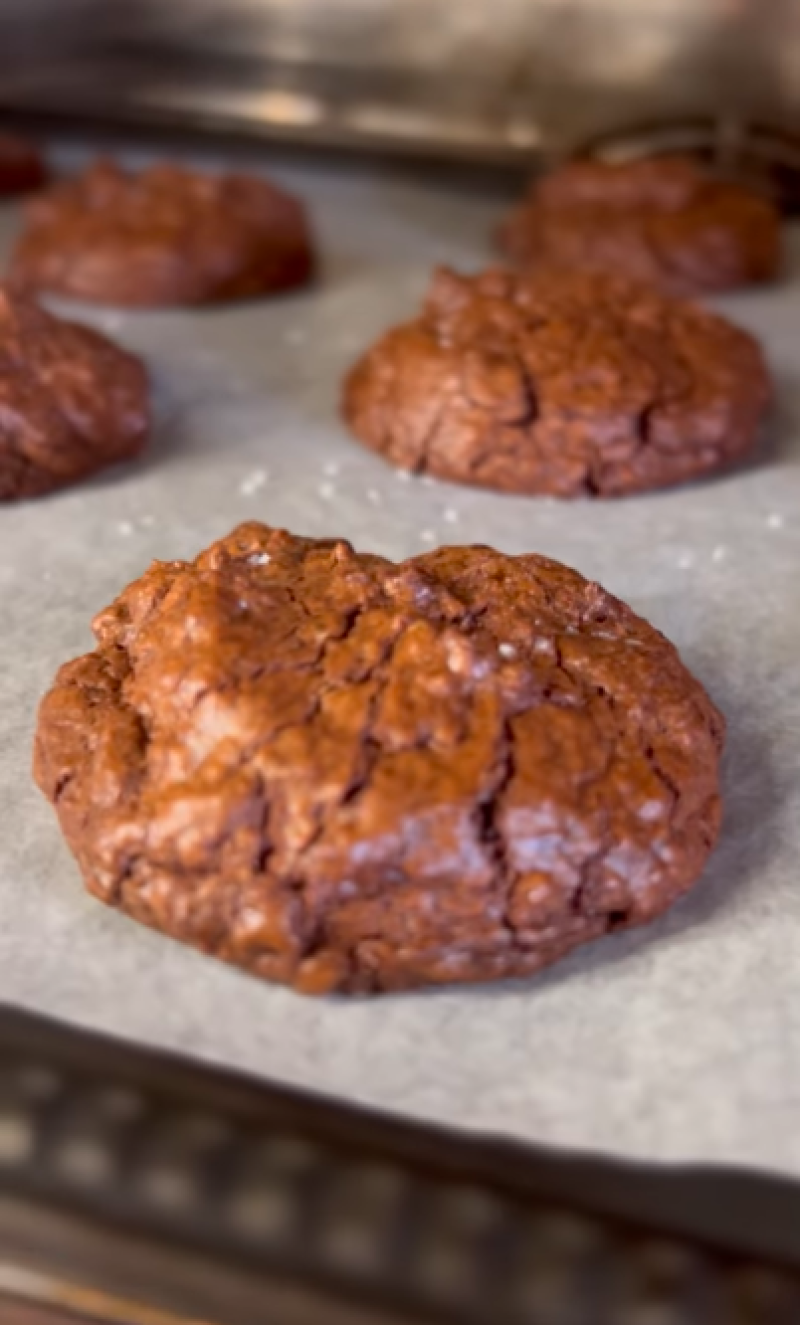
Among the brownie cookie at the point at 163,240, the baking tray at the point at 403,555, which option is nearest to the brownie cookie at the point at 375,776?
the baking tray at the point at 403,555

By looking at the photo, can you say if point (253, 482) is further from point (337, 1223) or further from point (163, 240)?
point (337, 1223)

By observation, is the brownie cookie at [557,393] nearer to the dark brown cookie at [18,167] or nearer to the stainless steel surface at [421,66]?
the stainless steel surface at [421,66]

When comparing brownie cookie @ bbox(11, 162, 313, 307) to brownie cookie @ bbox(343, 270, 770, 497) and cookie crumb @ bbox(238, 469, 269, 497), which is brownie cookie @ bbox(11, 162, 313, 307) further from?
cookie crumb @ bbox(238, 469, 269, 497)

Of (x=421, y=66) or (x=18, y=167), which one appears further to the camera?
(x=421, y=66)

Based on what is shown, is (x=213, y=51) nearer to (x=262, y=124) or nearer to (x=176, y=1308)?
(x=262, y=124)

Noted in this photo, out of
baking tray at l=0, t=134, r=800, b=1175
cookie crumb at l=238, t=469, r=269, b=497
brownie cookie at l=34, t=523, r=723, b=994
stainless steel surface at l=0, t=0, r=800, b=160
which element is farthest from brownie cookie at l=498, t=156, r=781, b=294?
brownie cookie at l=34, t=523, r=723, b=994

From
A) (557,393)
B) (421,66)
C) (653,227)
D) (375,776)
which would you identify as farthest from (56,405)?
(421,66)

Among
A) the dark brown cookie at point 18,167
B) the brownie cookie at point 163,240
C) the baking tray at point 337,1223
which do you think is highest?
the baking tray at point 337,1223

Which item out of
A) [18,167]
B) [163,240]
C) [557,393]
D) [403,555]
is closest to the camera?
[403,555]
